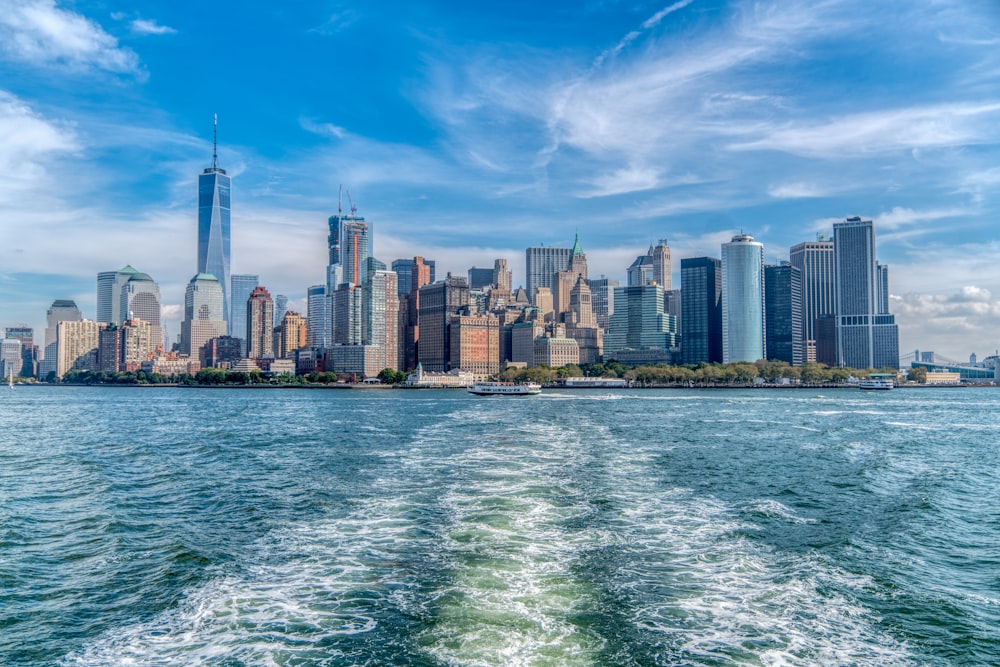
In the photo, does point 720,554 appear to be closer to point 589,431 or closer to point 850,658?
point 850,658

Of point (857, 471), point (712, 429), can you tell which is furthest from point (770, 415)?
point (857, 471)

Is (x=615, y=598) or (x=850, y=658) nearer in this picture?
(x=850, y=658)

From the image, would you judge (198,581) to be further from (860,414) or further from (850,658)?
(860,414)

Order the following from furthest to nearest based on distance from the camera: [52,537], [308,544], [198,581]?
[52,537] < [308,544] < [198,581]

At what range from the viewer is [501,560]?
22781mm

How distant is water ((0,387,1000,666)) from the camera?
1672cm

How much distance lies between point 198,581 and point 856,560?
68.7 feet

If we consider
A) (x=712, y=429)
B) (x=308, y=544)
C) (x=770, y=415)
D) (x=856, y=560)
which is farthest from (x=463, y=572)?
(x=770, y=415)

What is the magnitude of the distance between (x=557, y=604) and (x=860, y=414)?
3846 inches

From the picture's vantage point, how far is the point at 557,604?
62.3 feet

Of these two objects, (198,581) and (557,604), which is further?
(198,581)

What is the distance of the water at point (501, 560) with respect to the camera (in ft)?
54.9

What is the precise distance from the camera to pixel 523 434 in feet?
220

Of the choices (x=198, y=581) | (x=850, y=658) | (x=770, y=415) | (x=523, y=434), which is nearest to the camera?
(x=850, y=658)
